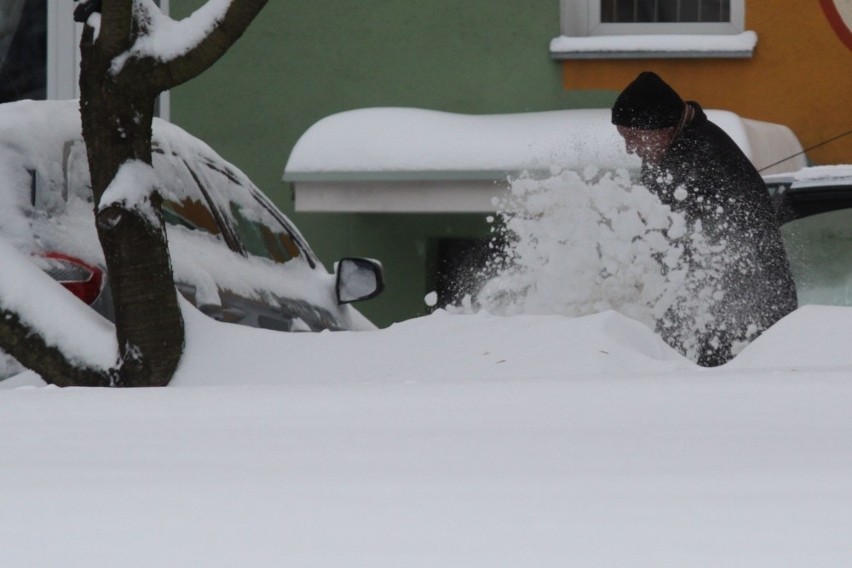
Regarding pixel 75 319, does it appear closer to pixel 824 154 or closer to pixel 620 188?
pixel 620 188

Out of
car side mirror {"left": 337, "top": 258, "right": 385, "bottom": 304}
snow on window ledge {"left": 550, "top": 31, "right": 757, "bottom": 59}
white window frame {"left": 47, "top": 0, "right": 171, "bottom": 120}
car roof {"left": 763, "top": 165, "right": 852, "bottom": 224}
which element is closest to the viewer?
car roof {"left": 763, "top": 165, "right": 852, "bottom": 224}

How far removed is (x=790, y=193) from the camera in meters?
6.02

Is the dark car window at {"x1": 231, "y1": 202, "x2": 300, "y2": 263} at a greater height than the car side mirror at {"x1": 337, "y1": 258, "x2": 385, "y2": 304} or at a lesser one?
greater

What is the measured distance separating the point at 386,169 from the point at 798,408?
23.7 ft

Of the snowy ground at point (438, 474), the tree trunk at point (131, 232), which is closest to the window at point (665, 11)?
the tree trunk at point (131, 232)

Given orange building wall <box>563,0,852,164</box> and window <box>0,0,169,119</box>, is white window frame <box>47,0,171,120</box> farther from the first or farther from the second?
orange building wall <box>563,0,852,164</box>

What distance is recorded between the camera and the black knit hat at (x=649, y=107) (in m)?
5.92

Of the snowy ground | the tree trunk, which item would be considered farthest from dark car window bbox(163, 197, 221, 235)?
the snowy ground

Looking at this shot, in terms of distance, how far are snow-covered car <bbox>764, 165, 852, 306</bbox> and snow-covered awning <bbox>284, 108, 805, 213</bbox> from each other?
2.87 m

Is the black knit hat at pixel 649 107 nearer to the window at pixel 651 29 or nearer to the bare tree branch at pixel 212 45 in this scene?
the bare tree branch at pixel 212 45

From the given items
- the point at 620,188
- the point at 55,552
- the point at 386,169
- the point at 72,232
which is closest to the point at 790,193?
the point at 620,188

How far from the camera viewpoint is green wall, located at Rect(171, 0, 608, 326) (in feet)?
34.1

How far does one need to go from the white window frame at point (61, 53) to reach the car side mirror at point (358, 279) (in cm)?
520

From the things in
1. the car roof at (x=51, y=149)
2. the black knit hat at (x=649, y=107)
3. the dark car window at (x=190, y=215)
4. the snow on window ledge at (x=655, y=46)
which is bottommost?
the snow on window ledge at (x=655, y=46)
